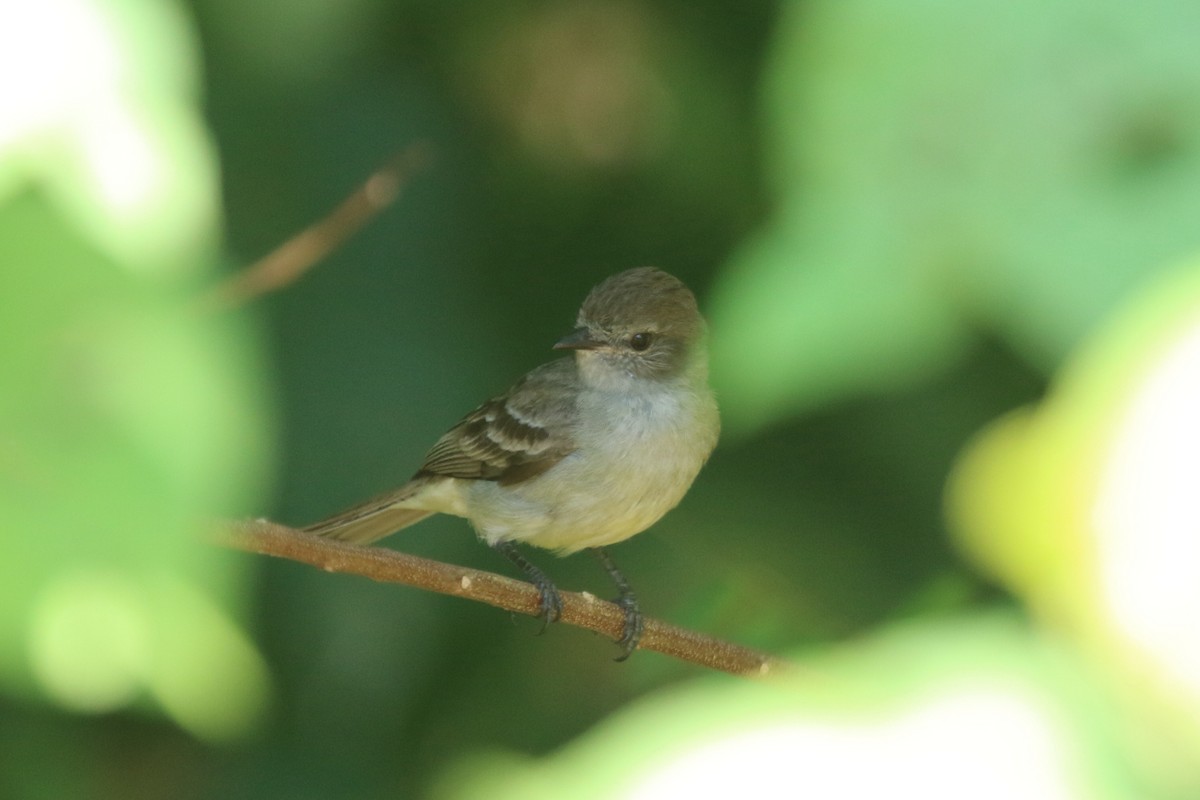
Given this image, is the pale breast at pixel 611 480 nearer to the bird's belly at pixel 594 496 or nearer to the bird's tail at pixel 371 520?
the bird's belly at pixel 594 496

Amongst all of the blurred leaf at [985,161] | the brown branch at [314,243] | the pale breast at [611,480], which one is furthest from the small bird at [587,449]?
the blurred leaf at [985,161]

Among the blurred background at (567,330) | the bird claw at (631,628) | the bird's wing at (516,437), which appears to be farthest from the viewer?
the bird's wing at (516,437)

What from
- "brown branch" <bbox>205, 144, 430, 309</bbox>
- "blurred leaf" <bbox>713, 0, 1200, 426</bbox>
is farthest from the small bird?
"blurred leaf" <bbox>713, 0, 1200, 426</bbox>

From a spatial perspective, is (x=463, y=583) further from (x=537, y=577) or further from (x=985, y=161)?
(x=537, y=577)

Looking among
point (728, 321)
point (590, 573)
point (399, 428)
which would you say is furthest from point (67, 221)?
point (590, 573)

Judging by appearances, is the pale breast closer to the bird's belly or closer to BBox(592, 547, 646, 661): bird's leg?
the bird's belly

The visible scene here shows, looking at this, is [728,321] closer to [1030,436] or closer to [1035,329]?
[1035,329]

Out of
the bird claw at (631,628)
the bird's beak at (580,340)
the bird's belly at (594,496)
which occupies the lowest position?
the bird claw at (631,628)
